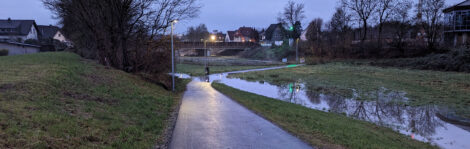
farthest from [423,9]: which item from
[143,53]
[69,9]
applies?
[69,9]

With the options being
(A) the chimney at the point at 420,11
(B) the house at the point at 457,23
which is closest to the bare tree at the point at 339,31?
(A) the chimney at the point at 420,11

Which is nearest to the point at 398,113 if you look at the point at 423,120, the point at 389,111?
the point at 389,111

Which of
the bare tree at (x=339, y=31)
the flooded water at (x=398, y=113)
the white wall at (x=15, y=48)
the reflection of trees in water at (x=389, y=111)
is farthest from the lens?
the bare tree at (x=339, y=31)

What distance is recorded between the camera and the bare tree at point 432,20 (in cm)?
5134

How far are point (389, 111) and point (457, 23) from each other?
141 ft

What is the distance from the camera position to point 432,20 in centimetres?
5203

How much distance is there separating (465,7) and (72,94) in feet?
190

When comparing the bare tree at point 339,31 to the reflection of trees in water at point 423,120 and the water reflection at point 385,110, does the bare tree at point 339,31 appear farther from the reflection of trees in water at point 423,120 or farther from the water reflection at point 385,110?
the reflection of trees in water at point 423,120

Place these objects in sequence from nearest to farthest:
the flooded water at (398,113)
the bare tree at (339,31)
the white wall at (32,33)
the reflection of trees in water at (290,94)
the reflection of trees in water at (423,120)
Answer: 1. the flooded water at (398,113)
2. the reflection of trees in water at (423,120)
3. the reflection of trees in water at (290,94)
4. the bare tree at (339,31)
5. the white wall at (32,33)

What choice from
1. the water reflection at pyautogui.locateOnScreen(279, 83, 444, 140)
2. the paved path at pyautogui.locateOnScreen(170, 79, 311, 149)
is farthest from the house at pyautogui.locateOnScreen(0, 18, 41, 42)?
the paved path at pyautogui.locateOnScreen(170, 79, 311, 149)

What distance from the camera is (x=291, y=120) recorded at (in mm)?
12023

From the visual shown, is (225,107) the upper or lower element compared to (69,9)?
lower

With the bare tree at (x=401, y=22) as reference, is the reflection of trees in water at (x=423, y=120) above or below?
below

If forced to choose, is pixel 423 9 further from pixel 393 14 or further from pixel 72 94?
pixel 72 94
